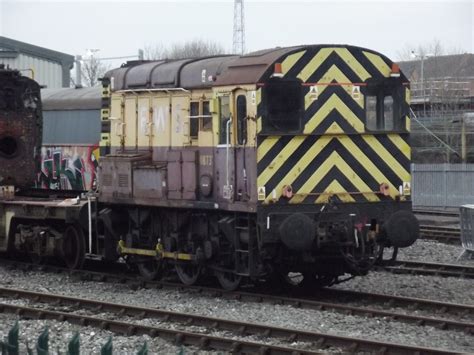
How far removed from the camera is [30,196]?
19422 millimetres

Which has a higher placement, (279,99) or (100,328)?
(279,99)

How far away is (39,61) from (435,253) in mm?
19077

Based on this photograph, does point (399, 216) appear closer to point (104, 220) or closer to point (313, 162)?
point (313, 162)

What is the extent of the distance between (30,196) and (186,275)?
6.13 metres

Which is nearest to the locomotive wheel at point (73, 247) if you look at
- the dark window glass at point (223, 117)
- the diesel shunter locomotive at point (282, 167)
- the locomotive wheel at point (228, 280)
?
the diesel shunter locomotive at point (282, 167)

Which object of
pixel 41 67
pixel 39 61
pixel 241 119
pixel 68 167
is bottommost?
pixel 68 167

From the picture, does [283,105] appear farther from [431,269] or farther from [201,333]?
[431,269]

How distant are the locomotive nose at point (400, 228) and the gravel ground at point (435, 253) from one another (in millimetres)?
5154

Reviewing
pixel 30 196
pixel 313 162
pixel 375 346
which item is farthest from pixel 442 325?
pixel 30 196

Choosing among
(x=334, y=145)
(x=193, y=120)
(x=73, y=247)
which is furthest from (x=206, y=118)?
(x=73, y=247)

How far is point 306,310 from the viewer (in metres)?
12.2

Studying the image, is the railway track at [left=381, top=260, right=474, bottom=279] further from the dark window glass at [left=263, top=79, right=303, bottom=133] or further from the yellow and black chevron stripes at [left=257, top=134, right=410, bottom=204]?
the dark window glass at [left=263, top=79, right=303, bottom=133]

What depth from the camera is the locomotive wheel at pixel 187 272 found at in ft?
47.2

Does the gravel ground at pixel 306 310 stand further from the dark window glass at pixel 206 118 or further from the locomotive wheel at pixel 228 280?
the dark window glass at pixel 206 118
